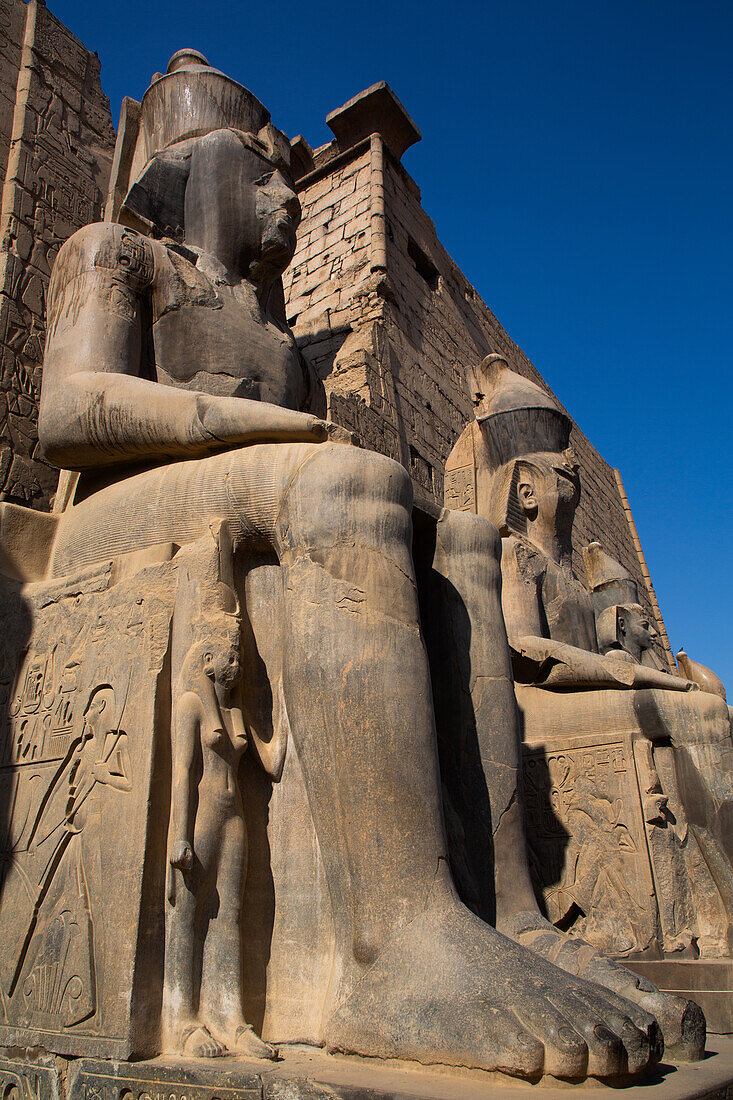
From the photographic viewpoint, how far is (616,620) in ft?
13.7

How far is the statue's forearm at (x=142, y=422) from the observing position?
6.68 ft

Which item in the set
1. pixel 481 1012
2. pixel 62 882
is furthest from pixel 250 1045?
pixel 62 882

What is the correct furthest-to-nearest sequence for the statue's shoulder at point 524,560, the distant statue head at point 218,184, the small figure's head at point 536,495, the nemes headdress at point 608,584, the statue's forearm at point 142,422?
the nemes headdress at point 608,584
the small figure's head at point 536,495
the statue's shoulder at point 524,560
the distant statue head at point 218,184
the statue's forearm at point 142,422

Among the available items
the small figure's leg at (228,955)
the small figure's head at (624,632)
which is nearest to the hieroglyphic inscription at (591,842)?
the small figure's head at (624,632)

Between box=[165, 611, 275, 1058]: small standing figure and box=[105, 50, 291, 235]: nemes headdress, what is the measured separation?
174 cm

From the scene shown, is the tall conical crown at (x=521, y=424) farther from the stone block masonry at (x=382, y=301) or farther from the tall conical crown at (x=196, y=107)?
the stone block masonry at (x=382, y=301)

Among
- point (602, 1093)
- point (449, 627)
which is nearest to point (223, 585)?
point (449, 627)

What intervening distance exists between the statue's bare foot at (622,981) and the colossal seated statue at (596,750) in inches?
0.9

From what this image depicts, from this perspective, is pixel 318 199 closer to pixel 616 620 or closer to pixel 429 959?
pixel 616 620

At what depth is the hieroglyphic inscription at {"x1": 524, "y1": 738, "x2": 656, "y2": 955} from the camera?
261 centimetres

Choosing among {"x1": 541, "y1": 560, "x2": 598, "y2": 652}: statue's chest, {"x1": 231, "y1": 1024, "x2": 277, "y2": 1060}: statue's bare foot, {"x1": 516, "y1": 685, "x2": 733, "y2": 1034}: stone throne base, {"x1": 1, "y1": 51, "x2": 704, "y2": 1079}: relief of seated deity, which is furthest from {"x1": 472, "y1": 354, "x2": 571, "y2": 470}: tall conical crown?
{"x1": 231, "y1": 1024, "x2": 277, "y2": 1060}: statue's bare foot

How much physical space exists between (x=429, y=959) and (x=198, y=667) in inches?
27.0

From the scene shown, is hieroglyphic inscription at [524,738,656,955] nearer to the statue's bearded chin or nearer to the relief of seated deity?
the relief of seated deity

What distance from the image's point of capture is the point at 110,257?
2426 mm
